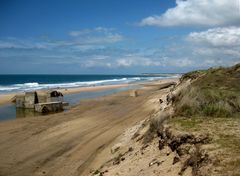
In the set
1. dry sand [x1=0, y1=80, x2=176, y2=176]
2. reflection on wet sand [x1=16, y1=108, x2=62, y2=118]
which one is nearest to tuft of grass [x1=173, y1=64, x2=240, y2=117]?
dry sand [x1=0, y1=80, x2=176, y2=176]

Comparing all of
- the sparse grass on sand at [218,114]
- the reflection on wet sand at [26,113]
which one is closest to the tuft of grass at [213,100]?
the sparse grass on sand at [218,114]

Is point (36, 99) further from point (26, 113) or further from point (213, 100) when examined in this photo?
point (213, 100)

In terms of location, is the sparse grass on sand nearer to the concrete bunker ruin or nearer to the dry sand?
the dry sand

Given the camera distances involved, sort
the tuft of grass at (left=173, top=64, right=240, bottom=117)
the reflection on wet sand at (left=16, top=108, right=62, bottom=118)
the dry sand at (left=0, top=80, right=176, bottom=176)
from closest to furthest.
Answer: the tuft of grass at (left=173, top=64, right=240, bottom=117), the dry sand at (left=0, top=80, right=176, bottom=176), the reflection on wet sand at (left=16, top=108, right=62, bottom=118)

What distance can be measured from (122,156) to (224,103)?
11.8 ft

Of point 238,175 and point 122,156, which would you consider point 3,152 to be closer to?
point 122,156

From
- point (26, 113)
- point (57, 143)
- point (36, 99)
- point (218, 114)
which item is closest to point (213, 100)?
point (218, 114)

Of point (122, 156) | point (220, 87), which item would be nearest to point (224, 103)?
point (220, 87)

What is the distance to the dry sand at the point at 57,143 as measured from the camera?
12.5m

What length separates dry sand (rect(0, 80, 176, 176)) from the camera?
491 inches

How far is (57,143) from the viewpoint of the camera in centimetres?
1562

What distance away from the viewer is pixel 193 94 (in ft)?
37.3

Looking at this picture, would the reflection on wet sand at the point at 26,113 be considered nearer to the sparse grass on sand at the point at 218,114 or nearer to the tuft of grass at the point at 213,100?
the sparse grass on sand at the point at 218,114

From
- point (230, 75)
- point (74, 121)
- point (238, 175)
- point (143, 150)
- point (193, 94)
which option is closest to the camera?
point (238, 175)
